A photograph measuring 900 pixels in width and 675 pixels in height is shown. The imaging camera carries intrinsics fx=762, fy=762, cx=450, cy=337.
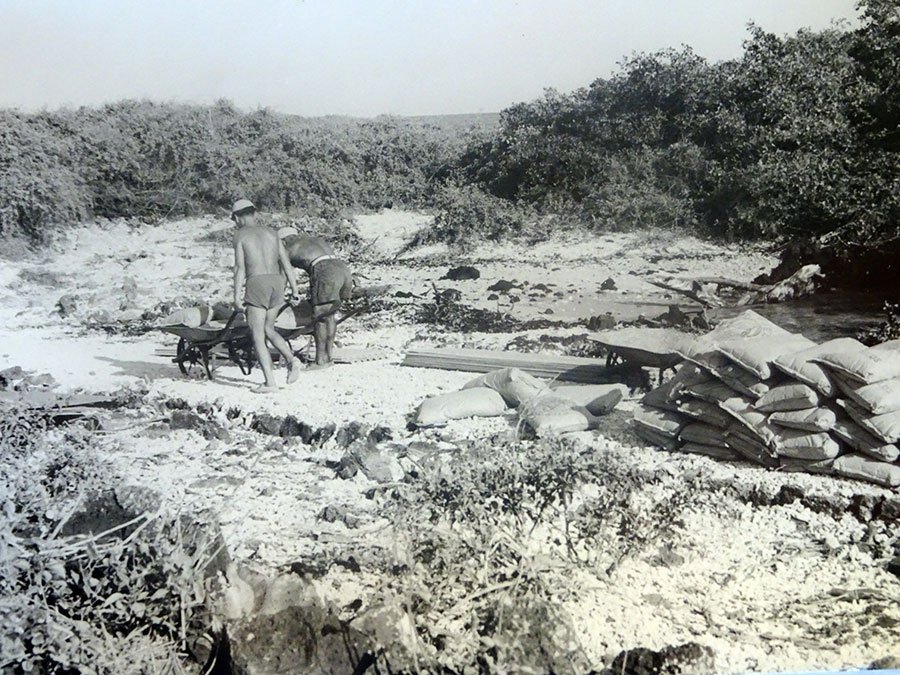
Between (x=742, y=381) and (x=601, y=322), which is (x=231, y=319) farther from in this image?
(x=742, y=381)

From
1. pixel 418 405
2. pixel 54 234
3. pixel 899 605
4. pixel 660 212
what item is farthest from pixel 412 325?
pixel 899 605

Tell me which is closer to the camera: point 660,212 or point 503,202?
point 660,212

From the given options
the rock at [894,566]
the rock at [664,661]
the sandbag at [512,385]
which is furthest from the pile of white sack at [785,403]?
the rock at [664,661]

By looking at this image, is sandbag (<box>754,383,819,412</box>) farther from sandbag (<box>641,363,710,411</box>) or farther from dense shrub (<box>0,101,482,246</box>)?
dense shrub (<box>0,101,482,246</box>)

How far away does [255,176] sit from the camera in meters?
4.63

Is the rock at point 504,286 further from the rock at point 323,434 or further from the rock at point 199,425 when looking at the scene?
the rock at point 199,425

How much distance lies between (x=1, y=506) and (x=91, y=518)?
1.41 feet

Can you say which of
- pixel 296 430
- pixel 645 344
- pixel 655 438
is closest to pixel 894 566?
pixel 655 438

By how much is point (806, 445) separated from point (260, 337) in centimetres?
335

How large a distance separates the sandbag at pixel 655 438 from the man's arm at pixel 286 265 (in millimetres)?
2430

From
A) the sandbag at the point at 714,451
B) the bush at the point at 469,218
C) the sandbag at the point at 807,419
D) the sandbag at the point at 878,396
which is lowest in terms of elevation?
the sandbag at the point at 714,451

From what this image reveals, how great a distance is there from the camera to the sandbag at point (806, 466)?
3625 mm

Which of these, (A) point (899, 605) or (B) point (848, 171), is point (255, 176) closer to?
(B) point (848, 171)

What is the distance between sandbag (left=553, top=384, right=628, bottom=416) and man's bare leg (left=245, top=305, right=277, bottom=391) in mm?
1897
